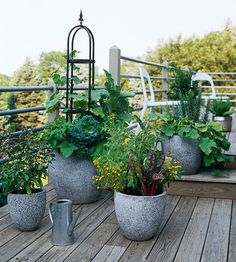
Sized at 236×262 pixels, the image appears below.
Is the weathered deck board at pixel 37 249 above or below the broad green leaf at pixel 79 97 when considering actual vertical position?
below

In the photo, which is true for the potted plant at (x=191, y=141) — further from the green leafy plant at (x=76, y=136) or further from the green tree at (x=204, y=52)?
the green tree at (x=204, y=52)

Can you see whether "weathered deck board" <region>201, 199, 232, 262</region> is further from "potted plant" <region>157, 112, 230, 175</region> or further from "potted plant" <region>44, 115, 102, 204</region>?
"potted plant" <region>44, 115, 102, 204</region>

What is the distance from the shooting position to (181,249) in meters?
2.22

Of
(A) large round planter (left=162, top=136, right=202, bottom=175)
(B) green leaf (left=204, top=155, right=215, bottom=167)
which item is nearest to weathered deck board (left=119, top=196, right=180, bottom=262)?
(A) large round planter (left=162, top=136, right=202, bottom=175)

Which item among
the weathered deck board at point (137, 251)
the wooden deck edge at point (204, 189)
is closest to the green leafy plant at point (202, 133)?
the wooden deck edge at point (204, 189)

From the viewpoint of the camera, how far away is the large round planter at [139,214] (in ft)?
7.48

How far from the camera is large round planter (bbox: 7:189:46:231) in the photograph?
7.97ft

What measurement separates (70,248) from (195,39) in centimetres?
1180

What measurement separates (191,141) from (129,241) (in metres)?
1.17

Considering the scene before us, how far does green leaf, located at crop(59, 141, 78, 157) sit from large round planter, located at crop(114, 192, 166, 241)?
61cm

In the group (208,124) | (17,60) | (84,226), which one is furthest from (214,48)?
(84,226)

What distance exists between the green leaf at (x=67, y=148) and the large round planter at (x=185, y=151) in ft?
2.61

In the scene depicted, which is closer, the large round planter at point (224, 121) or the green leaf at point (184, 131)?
the green leaf at point (184, 131)

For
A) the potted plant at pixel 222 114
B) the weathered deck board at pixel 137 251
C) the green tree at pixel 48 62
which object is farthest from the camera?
the green tree at pixel 48 62
